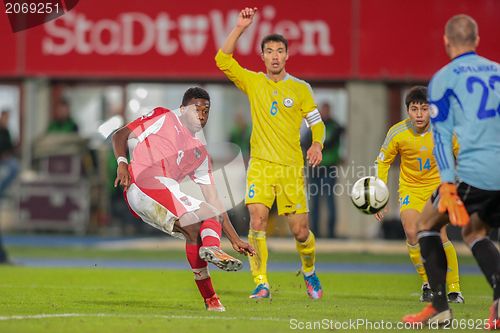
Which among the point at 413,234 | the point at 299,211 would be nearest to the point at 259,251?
the point at 299,211

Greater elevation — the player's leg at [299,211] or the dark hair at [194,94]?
the dark hair at [194,94]

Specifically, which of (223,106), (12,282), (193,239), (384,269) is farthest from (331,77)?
(193,239)

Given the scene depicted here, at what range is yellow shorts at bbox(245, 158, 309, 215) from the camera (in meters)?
12.4

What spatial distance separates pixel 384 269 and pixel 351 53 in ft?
25.0

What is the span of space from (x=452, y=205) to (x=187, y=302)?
3.80 metres

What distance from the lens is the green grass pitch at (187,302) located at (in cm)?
914

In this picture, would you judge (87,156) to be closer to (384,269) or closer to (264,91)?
(384,269)

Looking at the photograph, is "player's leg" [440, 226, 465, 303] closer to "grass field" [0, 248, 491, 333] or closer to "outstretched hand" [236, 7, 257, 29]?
"grass field" [0, 248, 491, 333]

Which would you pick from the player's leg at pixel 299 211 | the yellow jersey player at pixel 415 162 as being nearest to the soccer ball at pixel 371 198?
the yellow jersey player at pixel 415 162

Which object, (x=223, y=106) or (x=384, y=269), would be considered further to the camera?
(x=223, y=106)

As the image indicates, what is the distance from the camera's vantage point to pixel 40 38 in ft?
81.6

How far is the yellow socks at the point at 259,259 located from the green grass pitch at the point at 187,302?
0.26 metres

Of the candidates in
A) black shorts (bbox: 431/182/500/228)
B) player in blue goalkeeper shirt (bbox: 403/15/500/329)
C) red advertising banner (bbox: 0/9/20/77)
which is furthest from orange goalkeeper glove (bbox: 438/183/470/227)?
red advertising banner (bbox: 0/9/20/77)

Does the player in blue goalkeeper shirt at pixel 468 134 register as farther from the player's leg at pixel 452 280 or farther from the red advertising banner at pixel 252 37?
the red advertising banner at pixel 252 37
